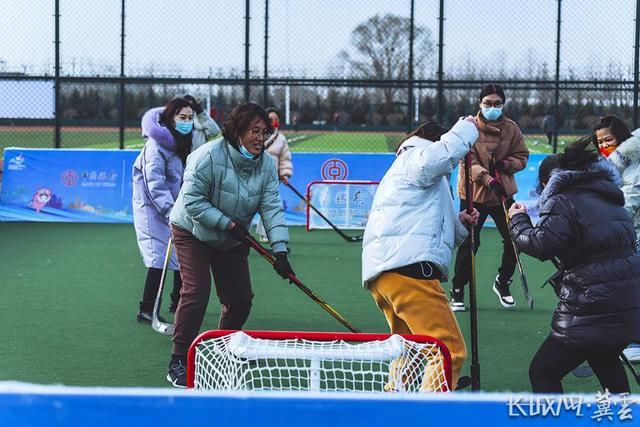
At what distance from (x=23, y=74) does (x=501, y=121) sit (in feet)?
32.3

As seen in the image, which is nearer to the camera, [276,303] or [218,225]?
[218,225]

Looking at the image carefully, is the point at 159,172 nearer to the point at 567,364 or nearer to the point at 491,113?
the point at 491,113

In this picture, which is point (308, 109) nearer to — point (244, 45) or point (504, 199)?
point (244, 45)

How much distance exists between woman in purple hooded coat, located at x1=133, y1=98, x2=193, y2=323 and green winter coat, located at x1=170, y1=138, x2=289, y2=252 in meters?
1.16

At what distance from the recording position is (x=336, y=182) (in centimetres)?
1390

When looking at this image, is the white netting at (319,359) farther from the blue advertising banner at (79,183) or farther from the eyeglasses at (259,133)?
the blue advertising banner at (79,183)

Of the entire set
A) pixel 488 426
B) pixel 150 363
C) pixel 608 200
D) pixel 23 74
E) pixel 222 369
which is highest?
pixel 23 74

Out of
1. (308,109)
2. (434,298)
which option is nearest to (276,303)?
(434,298)

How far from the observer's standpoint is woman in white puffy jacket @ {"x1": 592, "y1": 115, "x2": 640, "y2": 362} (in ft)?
20.4

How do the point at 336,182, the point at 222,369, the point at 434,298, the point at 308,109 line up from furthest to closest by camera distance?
1. the point at 308,109
2. the point at 336,182
3. the point at 434,298
4. the point at 222,369

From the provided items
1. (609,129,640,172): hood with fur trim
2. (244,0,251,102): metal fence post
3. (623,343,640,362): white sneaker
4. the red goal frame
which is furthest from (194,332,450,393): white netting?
(244,0,251,102): metal fence post

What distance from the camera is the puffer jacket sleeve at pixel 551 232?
4.40 m

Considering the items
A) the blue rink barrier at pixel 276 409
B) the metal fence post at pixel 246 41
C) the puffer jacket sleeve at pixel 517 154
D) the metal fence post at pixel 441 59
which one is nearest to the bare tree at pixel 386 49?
the metal fence post at pixel 441 59

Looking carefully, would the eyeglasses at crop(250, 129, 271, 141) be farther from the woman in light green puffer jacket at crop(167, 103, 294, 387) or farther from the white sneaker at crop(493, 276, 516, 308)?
the white sneaker at crop(493, 276, 516, 308)
